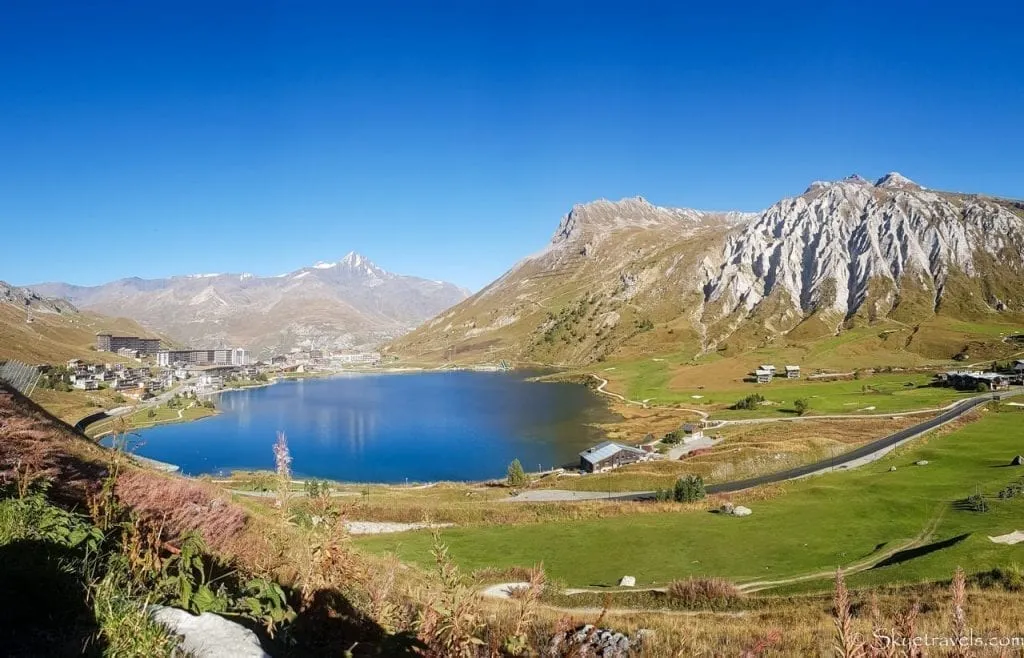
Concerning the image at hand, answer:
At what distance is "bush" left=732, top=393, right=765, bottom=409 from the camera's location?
10341 centimetres

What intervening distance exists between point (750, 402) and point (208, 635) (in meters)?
110

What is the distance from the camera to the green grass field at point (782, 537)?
24547mm

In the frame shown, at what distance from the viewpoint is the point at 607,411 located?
403 feet

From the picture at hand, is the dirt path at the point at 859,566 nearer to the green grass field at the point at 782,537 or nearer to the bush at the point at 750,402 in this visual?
the green grass field at the point at 782,537

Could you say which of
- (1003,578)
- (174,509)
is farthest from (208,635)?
(1003,578)

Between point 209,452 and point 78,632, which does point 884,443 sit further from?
point 209,452

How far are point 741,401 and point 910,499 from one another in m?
71.1

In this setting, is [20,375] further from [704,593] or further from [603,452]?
[704,593]

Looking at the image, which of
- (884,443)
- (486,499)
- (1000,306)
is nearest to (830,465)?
(884,443)

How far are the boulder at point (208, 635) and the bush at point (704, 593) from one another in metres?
14.4

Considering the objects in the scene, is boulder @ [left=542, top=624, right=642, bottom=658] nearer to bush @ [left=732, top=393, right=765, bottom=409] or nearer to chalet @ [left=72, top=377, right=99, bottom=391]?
bush @ [left=732, top=393, right=765, bottom=409]

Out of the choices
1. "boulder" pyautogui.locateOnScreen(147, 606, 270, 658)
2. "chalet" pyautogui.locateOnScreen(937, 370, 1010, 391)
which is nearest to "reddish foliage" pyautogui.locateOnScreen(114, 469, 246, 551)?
"boulder" pyautogui.locateOnScreen(147, 606, 270, 658)

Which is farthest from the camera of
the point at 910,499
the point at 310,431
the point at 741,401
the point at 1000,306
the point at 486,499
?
the point at 1000,306

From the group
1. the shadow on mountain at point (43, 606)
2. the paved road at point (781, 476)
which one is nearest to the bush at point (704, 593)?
the shadow on mountain at point (43, 606)
